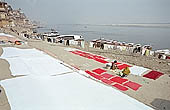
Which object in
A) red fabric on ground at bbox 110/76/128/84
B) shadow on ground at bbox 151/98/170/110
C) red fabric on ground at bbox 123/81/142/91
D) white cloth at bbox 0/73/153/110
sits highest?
white cloth at bbox 0/73/153/110

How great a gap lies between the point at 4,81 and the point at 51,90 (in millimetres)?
1766

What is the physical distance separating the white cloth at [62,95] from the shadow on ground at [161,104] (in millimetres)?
2319

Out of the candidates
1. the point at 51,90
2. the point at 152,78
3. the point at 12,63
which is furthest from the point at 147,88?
the point at 12,63

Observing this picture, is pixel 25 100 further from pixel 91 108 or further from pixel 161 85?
pixel 161 85

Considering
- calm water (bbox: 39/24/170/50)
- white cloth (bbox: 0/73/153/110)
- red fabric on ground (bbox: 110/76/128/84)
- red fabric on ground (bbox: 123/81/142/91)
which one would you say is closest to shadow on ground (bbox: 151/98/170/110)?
red fabric on ground (bbox: 123/81/142/91)

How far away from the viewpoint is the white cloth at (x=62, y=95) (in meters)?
2.74

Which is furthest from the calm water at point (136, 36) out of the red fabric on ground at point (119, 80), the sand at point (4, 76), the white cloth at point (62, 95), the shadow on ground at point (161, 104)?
the sand at point (4, 76)

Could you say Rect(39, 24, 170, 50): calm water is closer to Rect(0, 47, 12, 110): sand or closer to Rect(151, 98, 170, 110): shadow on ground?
Rect(151, 98, 170, 110): shadow on ground

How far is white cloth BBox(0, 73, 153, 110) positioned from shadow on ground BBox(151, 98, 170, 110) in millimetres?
2319

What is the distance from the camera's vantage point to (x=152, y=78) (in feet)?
24.3

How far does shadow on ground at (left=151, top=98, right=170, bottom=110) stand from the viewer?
468 cm

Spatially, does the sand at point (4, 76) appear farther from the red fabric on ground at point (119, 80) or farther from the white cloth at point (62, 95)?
the red fabric on ground at point (119, 80)

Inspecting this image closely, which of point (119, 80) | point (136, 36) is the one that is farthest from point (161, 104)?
point (136, 36)

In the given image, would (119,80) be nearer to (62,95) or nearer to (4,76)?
(62,95)
